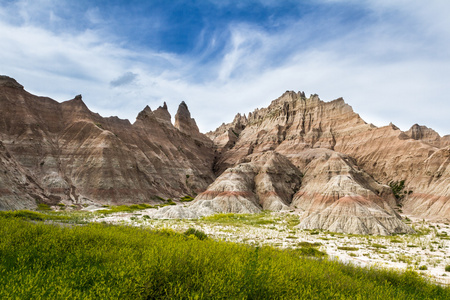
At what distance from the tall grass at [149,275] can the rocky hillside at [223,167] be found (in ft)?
95.8

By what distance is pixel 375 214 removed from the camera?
36500 mm

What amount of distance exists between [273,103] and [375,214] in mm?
123099

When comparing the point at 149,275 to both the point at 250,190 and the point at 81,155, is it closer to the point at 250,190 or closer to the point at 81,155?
the point at 250,190

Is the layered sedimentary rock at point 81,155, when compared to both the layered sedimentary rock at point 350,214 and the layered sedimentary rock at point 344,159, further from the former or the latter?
the layered sedimentary rock at point 350,214

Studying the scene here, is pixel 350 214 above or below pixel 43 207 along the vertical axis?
above

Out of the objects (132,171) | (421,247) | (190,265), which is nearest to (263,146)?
(132,171)

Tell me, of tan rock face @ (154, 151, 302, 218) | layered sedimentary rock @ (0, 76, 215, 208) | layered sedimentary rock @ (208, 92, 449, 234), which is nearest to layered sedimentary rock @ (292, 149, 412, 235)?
layered sedimentary rock @ (208, 92, 449, 234)

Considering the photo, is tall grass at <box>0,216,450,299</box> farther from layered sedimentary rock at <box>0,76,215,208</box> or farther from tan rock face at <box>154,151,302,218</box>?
layered sedimentary rock at <box>0,76,215,208</box>

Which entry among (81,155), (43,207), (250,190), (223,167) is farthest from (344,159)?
(43,207)

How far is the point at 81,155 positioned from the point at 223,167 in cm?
5851

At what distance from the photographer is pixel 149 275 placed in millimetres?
6871

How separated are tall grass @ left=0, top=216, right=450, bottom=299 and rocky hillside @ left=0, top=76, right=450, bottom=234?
29208 mm

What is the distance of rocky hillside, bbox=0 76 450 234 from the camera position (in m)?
48.1

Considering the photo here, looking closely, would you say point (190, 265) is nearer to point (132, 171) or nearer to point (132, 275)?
point (132, 275)
